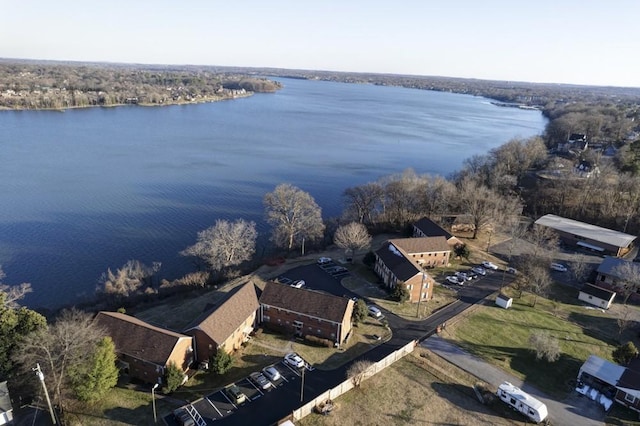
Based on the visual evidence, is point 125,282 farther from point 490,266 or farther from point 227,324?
point 490,266

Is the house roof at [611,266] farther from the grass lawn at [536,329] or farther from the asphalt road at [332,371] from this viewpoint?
the asphalt road at [332,371]

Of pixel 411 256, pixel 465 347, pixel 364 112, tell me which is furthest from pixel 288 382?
pixel 364 112

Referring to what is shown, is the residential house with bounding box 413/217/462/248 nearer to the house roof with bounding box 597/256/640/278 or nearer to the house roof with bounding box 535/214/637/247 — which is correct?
the house roof with bounding box 597/256/640/278

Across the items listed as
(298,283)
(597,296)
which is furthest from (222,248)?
(597,296)

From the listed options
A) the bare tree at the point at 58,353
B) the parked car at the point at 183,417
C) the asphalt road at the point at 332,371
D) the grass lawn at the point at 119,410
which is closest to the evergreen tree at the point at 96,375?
the bare tree at the point at 58,353

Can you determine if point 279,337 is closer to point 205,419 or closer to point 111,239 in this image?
point 205,419

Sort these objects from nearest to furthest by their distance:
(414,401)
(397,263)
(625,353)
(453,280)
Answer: (414,401), (625,353), (397,263), (453,280)
